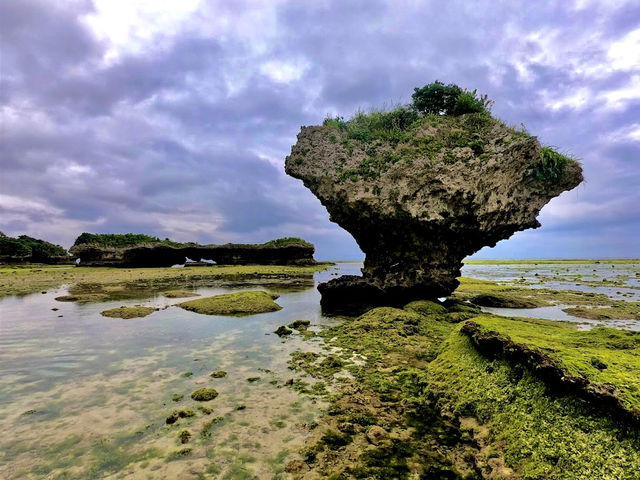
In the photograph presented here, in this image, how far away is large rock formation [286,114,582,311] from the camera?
56.7ft

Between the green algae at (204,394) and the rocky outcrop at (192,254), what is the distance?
61736 mm

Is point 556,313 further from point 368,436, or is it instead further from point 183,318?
point 183,318

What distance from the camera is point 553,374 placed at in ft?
17.4

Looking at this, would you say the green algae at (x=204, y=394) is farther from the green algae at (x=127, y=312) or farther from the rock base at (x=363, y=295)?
the rock base at (x=363, y=295)

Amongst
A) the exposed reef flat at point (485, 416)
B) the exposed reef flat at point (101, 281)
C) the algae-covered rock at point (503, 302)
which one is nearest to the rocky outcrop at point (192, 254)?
the exposed reef flat at point (101, 281)

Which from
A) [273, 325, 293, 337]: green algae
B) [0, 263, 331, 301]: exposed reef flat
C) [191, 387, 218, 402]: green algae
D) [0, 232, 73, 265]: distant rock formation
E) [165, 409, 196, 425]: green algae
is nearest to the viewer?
[165, 409, 196, 425]: green algae

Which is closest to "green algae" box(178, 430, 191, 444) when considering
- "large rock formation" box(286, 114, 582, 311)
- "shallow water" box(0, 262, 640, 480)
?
Result: "shallow water" box(0, 262, 640, 480)

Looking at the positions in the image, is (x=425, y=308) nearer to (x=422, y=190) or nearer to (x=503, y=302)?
(x=422, y=190)

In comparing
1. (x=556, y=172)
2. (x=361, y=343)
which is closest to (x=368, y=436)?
(x=361, y=343)

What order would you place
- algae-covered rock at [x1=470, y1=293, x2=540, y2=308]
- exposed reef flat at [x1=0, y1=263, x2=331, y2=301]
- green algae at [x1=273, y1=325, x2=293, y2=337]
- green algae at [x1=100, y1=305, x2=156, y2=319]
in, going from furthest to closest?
exposed reef flat at [x1=0, y1=263, x2=331, y2=301], algae-covered rock at [x1=470, y1=293, x2=540, y2=308], green algae at [x1=100, y1=305, x2=156, y2=319], green algae at [x1=273, y1=325, x2=293, y2=337]

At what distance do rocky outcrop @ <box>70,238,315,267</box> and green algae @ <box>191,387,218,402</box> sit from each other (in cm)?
6174

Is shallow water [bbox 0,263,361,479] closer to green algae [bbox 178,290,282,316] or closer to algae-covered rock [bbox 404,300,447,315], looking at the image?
green algae [bbox 178,290,282,316]

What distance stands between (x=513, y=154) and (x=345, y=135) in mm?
10053

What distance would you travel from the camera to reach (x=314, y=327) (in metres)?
14.2
